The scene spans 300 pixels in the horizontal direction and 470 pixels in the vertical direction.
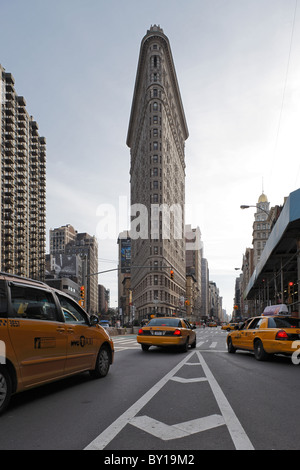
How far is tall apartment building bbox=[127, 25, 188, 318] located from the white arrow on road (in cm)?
7267

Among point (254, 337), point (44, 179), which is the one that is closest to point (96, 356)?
point (254, 337)

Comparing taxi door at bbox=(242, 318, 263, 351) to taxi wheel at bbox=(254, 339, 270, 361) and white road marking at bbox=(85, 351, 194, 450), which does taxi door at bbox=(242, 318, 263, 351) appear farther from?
white road marking at bbox=(85, 351, 194, 450)

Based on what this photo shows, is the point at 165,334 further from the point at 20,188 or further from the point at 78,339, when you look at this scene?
the point at 20,188

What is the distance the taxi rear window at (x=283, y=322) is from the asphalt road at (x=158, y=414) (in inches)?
138

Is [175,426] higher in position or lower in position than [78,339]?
lower

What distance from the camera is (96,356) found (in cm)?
842

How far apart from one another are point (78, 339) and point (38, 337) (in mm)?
1544

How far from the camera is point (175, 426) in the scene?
4.79 metres

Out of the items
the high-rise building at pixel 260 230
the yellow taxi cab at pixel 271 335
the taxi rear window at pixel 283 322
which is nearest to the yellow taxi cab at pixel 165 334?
the yellow taxi cab at pixel 271 335

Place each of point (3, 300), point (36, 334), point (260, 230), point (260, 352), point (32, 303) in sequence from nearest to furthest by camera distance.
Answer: point (3, 300)
point (36, 334)
point (32, 303)
point (260, 352)
point (260, 230)

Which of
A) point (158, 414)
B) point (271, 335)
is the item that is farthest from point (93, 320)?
point (271, 335)

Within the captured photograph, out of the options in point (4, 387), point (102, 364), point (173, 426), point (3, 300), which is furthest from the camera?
point (102, 364)

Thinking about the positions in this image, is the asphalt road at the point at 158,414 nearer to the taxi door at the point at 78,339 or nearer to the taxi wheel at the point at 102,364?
the taxi wheel at the point at 102,364

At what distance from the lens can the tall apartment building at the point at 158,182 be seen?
84.1m
